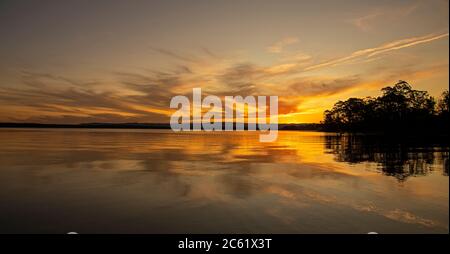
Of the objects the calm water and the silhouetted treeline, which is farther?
the silhouetted treeline

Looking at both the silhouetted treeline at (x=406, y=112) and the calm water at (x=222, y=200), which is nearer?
the calm water at (x=222, y=200)

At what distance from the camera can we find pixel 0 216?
9148 millimetres

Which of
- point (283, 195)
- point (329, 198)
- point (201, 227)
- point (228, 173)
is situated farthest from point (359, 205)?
point (228, 173)

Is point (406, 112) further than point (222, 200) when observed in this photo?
Yes

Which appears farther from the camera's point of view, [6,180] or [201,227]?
[6,180]

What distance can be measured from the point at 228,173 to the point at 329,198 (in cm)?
675

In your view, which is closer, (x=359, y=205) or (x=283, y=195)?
(x=359, y=205)

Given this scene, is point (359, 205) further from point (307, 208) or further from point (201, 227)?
point (201, 227)

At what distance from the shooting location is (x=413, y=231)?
8.12 meters
